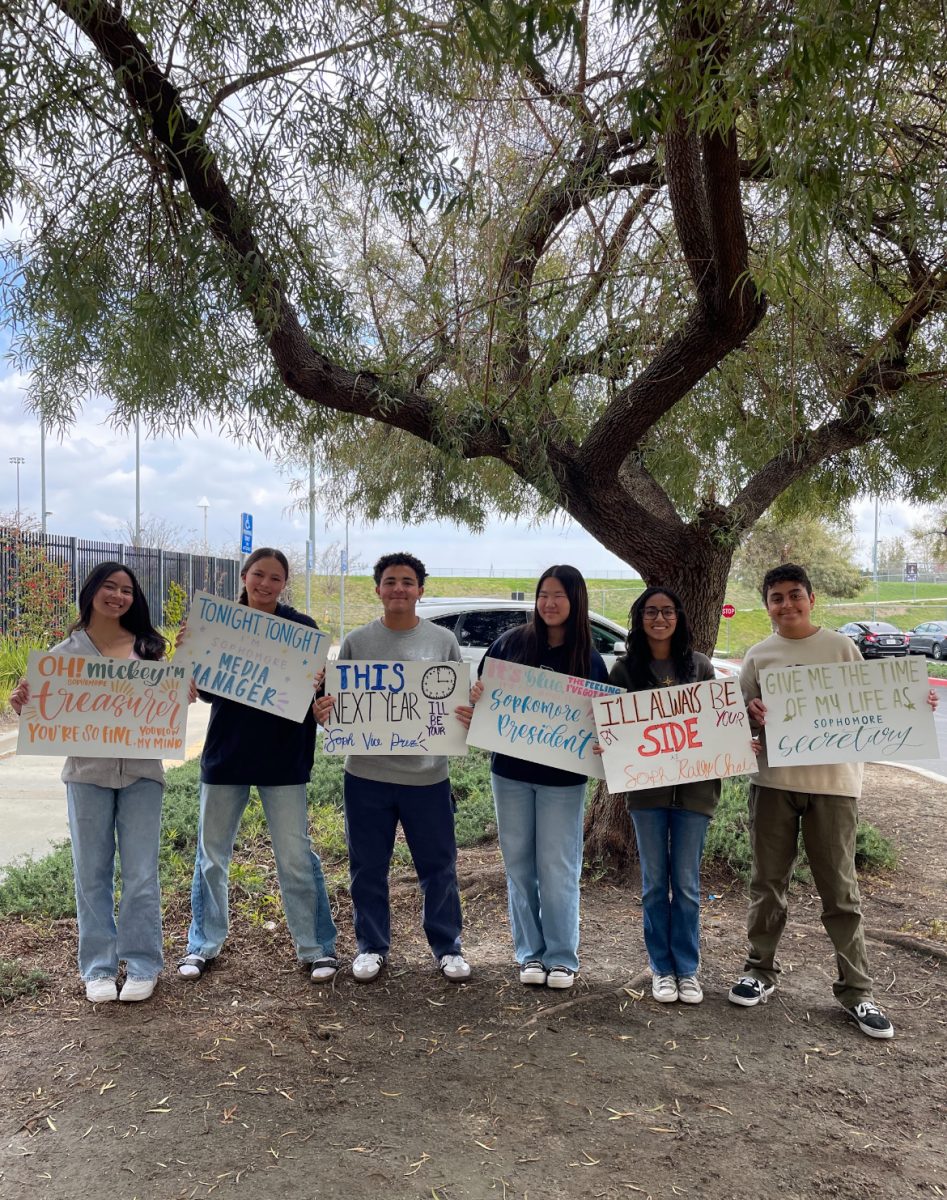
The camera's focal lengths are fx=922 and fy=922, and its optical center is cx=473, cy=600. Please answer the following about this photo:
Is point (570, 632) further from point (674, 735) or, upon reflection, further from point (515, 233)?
point (515, 233)

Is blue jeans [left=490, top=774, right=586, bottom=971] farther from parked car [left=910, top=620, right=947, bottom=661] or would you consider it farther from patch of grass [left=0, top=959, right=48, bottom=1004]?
parked car [left=910, top=620, right=947, bottom=661]

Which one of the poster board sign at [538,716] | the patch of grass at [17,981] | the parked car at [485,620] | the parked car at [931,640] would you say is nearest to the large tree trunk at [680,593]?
the poster board sign at [538,716]

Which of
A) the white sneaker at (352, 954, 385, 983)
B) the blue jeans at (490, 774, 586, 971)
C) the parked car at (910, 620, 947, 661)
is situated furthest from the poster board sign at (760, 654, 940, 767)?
the parked car at (910, 620, 947, 661)

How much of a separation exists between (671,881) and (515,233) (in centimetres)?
309

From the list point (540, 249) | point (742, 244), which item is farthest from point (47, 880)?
point (742, 244)

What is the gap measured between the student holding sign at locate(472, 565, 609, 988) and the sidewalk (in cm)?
372

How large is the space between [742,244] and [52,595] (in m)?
14.2

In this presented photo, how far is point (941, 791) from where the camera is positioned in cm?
A: 913

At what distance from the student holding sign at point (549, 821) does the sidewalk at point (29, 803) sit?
12.2 ft

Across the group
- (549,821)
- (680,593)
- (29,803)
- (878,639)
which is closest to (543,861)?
(549,821)

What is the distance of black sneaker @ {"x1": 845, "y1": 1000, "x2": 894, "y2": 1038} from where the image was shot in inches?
142

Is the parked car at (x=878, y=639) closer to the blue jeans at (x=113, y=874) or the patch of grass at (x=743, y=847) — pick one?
the patch of grass at (x=743, y=847)

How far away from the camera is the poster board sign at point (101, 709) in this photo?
379cm

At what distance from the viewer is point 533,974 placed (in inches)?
156
